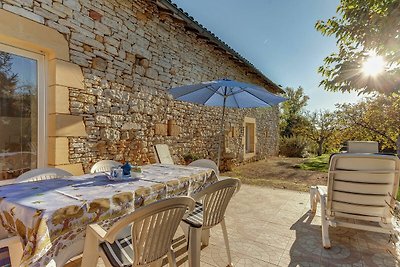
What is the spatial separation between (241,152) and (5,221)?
8935 millimetres

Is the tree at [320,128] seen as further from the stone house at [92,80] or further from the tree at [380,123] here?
the stone house at [92,80]

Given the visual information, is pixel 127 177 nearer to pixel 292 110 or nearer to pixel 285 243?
pixel 285 243

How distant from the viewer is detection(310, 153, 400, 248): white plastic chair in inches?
96.2

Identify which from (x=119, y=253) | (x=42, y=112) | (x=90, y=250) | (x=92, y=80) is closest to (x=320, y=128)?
(x=92, y=80)

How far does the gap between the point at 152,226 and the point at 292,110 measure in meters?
26.1

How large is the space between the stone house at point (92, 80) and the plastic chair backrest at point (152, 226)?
9.15 feet

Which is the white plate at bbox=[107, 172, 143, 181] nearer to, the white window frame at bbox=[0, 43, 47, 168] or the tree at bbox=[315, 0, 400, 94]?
the white window frame at bbox=[0, 43, 47, 168]

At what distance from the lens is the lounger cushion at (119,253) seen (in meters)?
1.40

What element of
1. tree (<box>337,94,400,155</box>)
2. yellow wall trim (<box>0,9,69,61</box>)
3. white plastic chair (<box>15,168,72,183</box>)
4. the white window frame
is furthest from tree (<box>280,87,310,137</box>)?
white plastic chair (<box>15,168,72,183</box>)

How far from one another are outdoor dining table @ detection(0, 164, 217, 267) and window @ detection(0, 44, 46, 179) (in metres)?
1.72

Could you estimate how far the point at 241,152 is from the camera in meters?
9.77

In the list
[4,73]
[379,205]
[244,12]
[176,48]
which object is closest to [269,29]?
[244,12]

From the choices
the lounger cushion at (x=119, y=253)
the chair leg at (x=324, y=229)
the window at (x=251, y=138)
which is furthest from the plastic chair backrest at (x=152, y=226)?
the window at (x=251, y=138)

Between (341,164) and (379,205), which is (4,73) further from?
(379,205)
